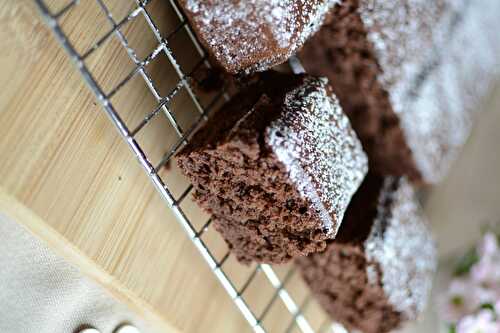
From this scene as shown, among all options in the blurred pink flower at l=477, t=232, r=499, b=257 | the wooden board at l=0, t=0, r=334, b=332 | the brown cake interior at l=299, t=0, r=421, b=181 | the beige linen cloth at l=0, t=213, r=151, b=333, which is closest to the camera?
the wooden board at l=0, t=0, r=334, b=332

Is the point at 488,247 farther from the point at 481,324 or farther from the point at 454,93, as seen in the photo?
the point at 454,93

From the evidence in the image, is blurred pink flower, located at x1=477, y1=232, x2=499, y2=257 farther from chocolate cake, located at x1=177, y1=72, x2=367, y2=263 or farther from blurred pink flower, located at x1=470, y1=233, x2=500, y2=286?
chocolate cake, located at x1=177, y1=72, x2=367, y2=263

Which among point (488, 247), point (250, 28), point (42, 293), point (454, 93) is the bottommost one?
point (488, 247)

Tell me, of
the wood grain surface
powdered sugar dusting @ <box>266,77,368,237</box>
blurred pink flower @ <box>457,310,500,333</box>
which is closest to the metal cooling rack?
the wood grain surface

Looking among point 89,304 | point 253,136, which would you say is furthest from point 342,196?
point 89,304

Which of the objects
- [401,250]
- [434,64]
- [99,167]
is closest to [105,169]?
[99,167]

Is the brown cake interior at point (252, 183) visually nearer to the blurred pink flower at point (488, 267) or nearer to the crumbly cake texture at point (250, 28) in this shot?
the crumbly cake texture at point (250, 28)

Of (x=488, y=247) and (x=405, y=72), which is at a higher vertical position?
(x=405, y=72)
